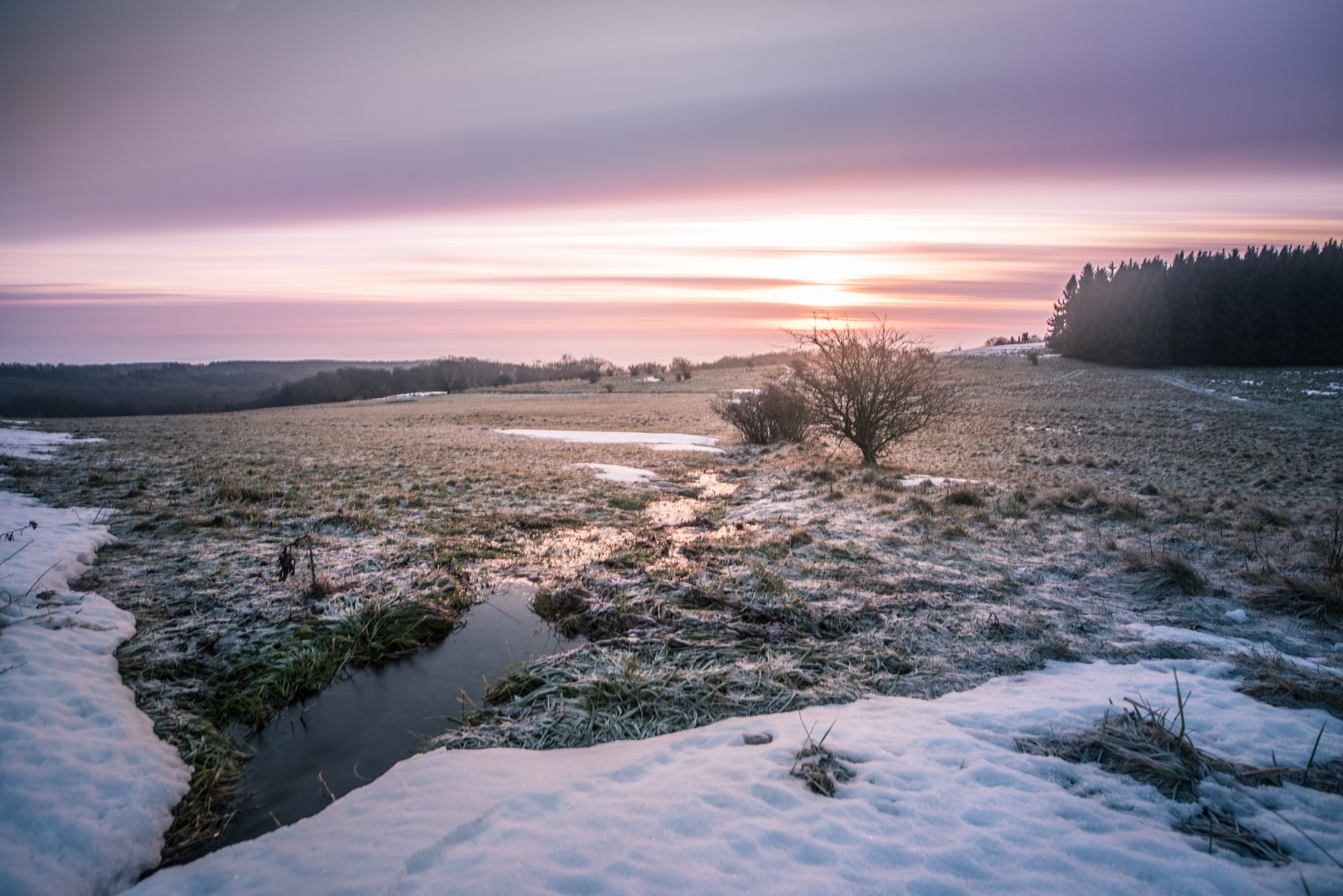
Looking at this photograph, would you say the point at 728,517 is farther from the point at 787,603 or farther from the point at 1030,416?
the point at 1030,416

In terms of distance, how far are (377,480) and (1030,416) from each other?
33284mm

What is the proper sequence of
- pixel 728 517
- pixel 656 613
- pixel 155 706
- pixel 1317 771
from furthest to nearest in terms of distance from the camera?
→ pixel 728 517 < pixel 656 613 < pixel 155 706 < pixel 1317 771

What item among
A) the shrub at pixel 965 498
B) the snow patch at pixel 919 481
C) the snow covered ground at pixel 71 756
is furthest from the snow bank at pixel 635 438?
the snow covered ground at pixel 71 756

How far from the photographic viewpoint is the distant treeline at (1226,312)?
166ft

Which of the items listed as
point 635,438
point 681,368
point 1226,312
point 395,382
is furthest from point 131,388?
point 1226,312

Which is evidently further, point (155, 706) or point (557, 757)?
point (155, 706)

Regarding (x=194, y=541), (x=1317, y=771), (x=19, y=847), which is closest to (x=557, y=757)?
(x=19, y=847)

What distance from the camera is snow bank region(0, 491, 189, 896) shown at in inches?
108

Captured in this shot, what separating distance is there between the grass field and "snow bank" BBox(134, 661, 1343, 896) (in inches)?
19.8

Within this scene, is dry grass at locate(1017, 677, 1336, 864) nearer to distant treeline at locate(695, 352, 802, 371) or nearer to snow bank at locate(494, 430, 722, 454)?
snow bank at locate(494, 430, 722, 454)

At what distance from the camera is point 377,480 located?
475 inches

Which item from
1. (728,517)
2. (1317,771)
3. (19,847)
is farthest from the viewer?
(728,517)

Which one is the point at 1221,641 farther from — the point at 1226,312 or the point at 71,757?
the point at 1226,312

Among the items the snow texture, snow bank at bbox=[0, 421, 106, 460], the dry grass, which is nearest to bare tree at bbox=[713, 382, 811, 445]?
the snow texture
